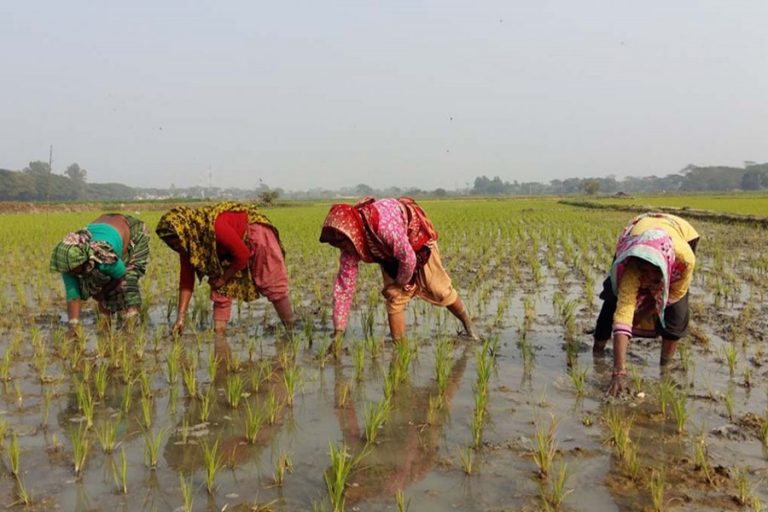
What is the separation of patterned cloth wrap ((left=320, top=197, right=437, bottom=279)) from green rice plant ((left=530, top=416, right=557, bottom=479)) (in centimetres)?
150

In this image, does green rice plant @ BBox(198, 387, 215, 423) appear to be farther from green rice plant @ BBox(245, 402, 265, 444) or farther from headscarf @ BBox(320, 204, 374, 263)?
headscarf @ BBox(320, 204, 374, 263)

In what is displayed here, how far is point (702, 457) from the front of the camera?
209cm

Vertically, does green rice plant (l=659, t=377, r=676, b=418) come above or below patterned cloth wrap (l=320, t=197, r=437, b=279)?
below

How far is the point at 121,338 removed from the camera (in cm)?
408

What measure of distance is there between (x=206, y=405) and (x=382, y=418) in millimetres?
808

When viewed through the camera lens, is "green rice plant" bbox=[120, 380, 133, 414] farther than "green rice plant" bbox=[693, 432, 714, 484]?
Yes

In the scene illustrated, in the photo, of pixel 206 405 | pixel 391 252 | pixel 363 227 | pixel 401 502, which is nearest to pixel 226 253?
pixel 363 227

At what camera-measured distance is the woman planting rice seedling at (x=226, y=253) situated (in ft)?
12.5

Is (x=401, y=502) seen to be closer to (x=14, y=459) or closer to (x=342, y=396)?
(x=342, y=396)

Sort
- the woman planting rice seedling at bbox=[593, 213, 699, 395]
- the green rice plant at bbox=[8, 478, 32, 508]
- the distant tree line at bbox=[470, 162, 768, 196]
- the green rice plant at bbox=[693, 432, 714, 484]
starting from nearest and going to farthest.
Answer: the green rice plant at bbox=[8, 478, 32, 508]
the green rice plant at bbox=[693, 432, 714, 484]
the woman planting rice seedling at bbox=[593, 213, 699, 395]
the distant tree line at bbox=[470, 162, 768, 196]

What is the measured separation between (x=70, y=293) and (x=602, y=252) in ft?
23.6

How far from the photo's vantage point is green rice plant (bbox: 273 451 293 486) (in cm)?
211

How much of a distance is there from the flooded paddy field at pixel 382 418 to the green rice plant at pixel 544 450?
1 cm

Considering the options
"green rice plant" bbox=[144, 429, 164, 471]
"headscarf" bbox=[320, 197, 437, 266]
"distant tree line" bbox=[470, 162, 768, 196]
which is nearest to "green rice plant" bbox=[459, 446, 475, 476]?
"green rice plant" bbox=[144, 429, 164, 471]
